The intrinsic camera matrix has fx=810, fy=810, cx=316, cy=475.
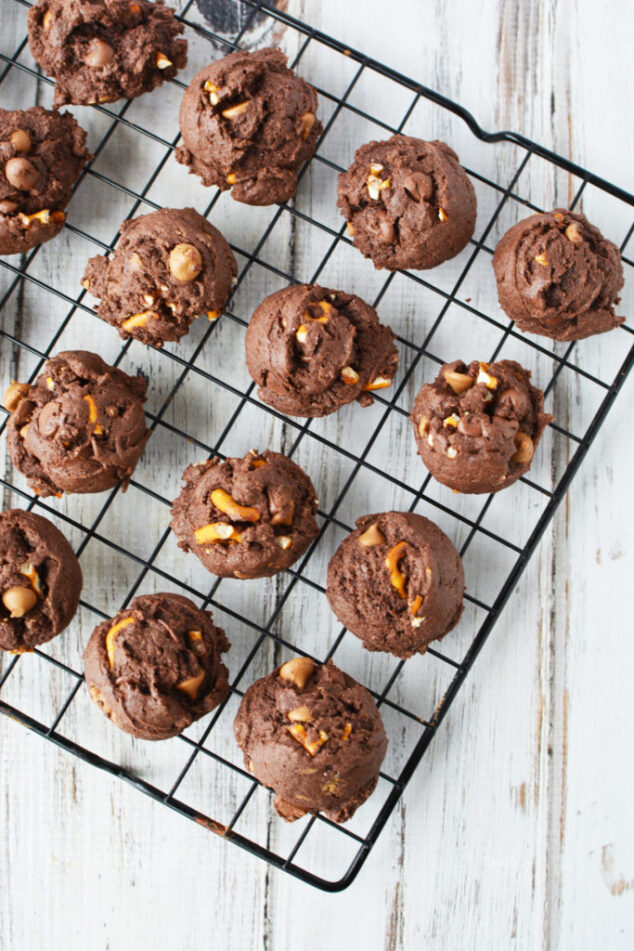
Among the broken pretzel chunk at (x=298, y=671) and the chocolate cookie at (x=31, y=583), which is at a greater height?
the broken pretzel chunk at (x=298, y=671)

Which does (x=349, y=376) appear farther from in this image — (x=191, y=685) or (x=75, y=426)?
(x=191, y=685)

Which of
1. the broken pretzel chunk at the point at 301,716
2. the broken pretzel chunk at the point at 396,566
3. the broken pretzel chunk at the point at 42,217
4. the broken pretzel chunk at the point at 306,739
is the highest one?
the broken pretzel chunk at the point at 42,217

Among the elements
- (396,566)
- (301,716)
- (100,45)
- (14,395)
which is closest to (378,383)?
(396,566)

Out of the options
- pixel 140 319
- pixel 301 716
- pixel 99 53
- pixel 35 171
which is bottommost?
pixel 301 716

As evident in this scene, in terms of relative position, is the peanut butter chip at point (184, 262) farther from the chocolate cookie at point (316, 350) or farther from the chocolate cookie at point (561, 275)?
the chocolate cookie at point (561, 275)

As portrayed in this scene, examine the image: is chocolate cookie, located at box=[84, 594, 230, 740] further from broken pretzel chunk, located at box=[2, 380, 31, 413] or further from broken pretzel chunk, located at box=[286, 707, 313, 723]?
broken pretzel chunk, located at box=[2, 380, 31, 413]

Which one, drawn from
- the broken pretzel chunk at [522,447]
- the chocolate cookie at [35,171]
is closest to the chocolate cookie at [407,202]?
the broken pretzel chunk at [522,447]

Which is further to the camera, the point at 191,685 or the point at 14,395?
the point at 14,395
